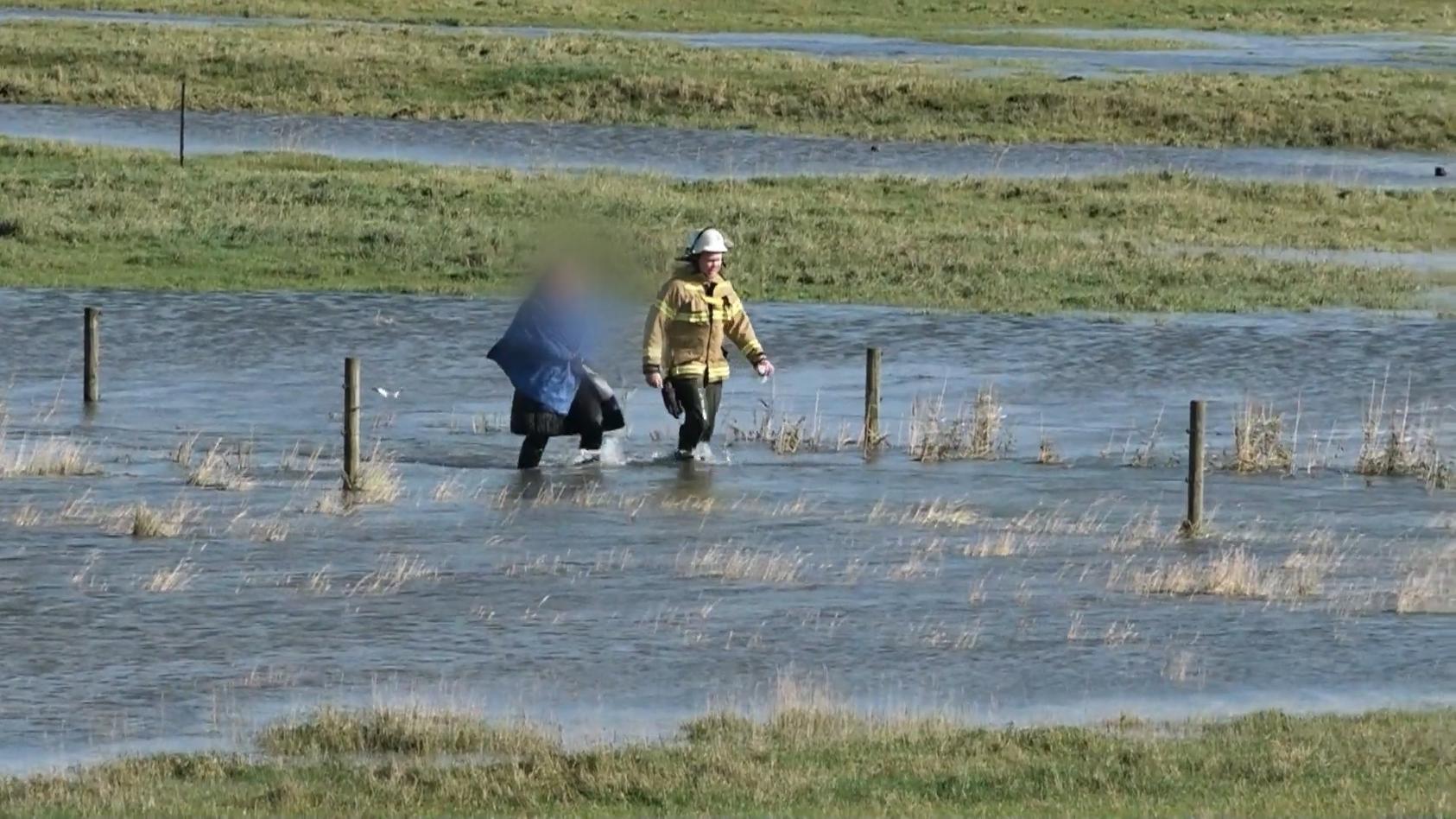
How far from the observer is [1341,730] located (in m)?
12.4

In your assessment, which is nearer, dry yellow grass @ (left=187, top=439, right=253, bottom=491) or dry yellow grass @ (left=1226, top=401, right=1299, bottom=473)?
dry yellow grass @ (left=187, top=439, right=253, bottom=491)

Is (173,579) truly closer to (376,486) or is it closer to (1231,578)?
(376,486)

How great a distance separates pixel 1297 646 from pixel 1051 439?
9006 mm

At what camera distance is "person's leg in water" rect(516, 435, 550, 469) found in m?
21.5

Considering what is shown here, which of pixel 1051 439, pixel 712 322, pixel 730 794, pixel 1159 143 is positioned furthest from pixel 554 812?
pixel 1159 143

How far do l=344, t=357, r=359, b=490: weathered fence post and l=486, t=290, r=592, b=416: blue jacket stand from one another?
1149 mm

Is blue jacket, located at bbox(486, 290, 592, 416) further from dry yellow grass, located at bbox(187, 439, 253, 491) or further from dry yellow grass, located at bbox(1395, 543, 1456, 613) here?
dry yellow grass, located at bbox(1395, 543, 1456, 613)

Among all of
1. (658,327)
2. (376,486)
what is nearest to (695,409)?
(658,327)

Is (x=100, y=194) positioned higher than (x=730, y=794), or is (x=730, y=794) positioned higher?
(x=730, y=794)

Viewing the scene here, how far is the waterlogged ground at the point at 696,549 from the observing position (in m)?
13.8

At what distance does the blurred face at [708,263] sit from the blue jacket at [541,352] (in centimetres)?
123

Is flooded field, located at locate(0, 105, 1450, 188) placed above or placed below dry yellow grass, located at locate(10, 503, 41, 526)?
below

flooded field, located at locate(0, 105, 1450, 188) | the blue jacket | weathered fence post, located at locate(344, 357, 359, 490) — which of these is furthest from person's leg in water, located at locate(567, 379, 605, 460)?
flooded field, located at locate(0, 105, 1450, 188)

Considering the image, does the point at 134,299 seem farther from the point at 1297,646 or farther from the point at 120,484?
the point at 1297,646
